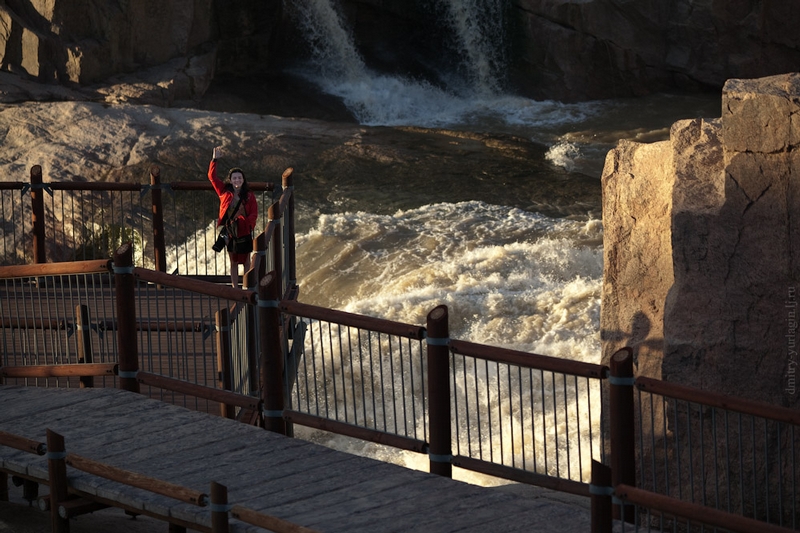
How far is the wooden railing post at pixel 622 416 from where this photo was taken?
5.95 metres

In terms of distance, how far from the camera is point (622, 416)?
6039 millimetres

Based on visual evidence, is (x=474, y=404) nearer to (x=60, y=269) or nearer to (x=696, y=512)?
(x=60, y=269)

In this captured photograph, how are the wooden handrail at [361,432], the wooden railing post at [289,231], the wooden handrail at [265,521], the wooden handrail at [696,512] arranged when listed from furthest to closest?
the wooden railing post at [289,231], the wooden handrail at [361,432], the wooden handrail at [265,521], the wooden handrail at [696,512]

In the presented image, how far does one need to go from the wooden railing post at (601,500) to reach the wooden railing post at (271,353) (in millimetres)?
2619

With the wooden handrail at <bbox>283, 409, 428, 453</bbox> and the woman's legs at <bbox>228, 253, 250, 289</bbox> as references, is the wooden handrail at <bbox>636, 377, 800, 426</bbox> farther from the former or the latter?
the woman's legs at <bbox>228, 253, 250, 289</bbox>

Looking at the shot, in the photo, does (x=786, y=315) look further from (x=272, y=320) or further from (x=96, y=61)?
(x=96, y=61)

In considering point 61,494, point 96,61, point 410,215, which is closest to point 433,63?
point 96,61

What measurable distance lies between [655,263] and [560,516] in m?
2.66

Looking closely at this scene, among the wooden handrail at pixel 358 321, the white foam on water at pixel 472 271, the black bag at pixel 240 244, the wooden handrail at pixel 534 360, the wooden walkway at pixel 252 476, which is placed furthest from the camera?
the white foam on water at pixel 472 271

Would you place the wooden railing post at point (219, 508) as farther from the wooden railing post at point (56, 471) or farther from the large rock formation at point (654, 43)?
the large rock formation at point (654, 43)

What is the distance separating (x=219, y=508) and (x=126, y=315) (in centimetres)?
242

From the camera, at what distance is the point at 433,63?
2869 cm

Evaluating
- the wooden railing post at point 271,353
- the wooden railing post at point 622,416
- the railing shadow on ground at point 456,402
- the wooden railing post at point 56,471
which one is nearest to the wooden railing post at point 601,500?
the railing shadow on ground at point 456,402

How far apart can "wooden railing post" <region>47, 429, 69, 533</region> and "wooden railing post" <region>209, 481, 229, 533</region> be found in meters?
1.23
